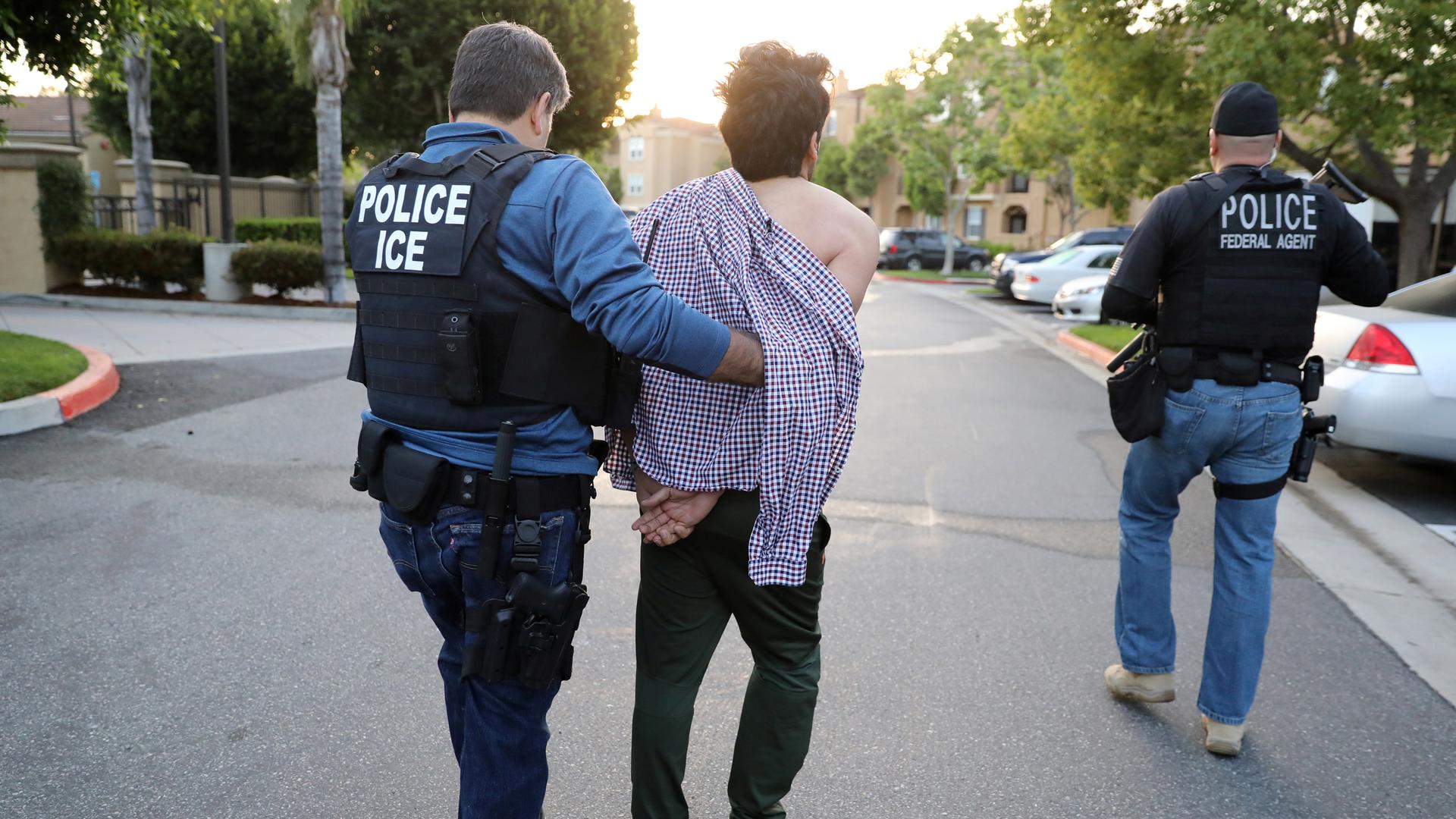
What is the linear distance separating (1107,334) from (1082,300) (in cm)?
347

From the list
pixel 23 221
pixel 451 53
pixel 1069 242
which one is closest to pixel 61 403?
pixel 23 221

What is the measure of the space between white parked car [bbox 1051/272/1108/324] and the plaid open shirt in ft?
56.8

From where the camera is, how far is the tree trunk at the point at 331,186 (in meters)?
15.9

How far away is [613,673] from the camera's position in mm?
3820

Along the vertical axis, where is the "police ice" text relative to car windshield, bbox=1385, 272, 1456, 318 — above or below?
above

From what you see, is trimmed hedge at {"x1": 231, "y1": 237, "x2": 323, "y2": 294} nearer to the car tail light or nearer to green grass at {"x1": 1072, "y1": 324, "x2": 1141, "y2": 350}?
green grass at {"x1": 1072, "y1": 324, "x2": 1141, "y2": 350}

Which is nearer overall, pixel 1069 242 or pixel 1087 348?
pixel 1087 348

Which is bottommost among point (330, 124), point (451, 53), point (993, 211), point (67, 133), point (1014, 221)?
point (330, 124)

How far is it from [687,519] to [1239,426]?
1.87 m

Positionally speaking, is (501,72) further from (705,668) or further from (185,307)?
(185,307)

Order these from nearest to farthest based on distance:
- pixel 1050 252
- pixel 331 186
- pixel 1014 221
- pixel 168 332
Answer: pixel 168 332 → pixel 331 186 → pixel 1050 252 → pixel 1014 221

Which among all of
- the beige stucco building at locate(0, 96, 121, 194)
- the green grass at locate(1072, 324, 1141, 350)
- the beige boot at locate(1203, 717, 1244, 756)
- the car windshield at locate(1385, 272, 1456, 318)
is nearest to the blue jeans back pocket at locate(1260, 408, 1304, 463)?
the beige boot at locate(1203, 717, 1244, 756)

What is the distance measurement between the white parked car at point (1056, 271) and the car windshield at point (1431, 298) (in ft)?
52.3

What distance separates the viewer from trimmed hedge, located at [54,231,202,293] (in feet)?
50.6
